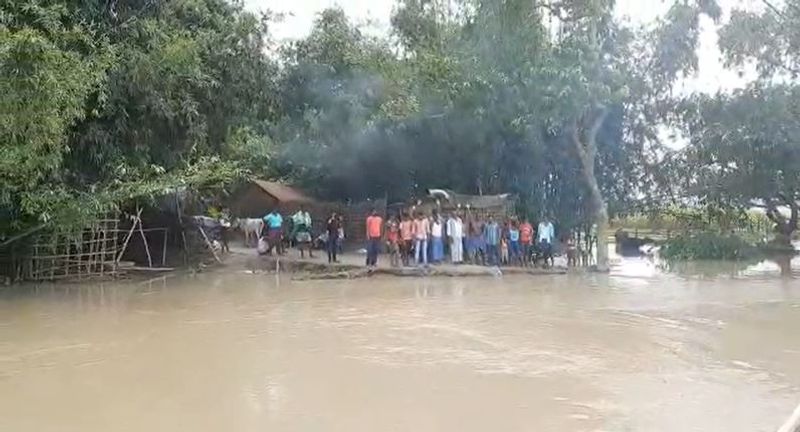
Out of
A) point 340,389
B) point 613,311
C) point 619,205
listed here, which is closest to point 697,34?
point 619,205

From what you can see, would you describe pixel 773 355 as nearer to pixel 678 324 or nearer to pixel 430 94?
pixel 678 324

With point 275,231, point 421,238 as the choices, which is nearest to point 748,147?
point 421,238

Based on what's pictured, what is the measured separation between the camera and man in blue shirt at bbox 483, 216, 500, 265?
1920 cm

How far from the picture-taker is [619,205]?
24.0 metres

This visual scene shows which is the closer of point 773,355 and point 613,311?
point 773,355

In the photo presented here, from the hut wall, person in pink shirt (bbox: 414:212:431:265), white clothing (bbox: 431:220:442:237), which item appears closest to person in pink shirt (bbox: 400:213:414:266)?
person in pink shirt (bbox: 414:212:431:265)

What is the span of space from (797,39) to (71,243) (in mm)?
17546

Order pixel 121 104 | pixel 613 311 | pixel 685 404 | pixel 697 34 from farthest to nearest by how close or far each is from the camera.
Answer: pixel 697 34 → pixel 121 104 → pixel 613 311 → pixel 685 404

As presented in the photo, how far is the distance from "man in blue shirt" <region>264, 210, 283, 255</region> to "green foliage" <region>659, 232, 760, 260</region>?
35.0ft

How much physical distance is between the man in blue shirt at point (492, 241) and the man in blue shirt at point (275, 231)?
571 centimetres

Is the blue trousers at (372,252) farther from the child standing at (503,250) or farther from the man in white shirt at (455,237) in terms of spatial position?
the child standing at (503,250)

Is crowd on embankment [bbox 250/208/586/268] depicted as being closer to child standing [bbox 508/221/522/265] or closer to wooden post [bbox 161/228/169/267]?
child standing [bbox 508/221/522/265]

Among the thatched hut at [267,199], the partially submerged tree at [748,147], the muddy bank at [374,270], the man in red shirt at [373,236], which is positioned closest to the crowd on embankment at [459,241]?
the man in red shirt at [373,236]

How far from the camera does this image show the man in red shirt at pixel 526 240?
19.3 meters
